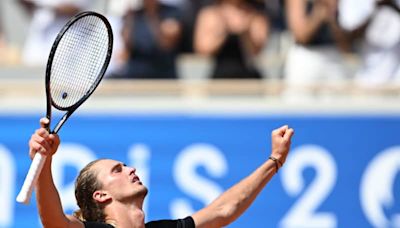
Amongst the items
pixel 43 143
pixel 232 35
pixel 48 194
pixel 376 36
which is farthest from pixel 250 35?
pixel 43 143

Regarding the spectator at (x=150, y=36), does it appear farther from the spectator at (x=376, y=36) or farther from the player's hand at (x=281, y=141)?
the player's hand at (x=281, y=141)

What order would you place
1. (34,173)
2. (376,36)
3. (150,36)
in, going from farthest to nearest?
(150,36)
(376,36)
(34,173)

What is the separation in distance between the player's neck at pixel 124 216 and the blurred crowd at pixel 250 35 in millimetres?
3808

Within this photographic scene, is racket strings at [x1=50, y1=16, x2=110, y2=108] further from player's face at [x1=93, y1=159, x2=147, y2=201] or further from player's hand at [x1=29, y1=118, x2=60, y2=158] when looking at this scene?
player's hand at [x1=29, y1=118, x2=60, y2=158]

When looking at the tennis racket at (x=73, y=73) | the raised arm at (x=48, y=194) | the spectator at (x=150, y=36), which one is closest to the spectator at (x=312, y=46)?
the spectator at (x=150, y=36)

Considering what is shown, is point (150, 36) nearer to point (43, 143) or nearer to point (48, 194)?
point (48, 194)

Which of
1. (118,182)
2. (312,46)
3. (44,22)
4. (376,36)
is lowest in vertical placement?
(118,182)

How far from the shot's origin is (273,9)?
924 centimetres

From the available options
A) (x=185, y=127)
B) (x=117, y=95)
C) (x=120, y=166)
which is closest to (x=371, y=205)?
(x=185, y=127)

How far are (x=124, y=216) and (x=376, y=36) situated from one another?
4.25 m

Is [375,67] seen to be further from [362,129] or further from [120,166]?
[120,166]

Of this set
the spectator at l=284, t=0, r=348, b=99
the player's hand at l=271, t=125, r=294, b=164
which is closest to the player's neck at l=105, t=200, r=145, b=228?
the player's hand at l=271, t=125, r=294, b=164

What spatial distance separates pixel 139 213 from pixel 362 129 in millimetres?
3890

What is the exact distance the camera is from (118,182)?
5.45 metres
